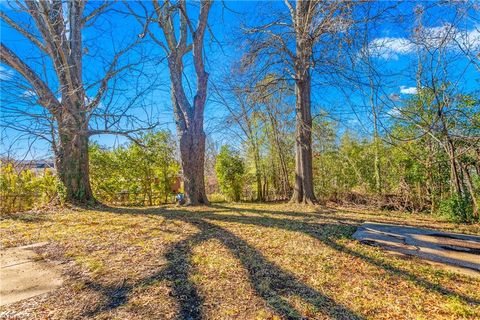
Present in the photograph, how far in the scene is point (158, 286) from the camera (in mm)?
1828

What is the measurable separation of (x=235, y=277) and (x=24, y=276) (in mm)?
1736

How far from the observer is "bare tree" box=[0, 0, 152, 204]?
3189 millimetres

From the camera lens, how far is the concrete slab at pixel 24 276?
5.89ft

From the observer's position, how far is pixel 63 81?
14.8 feet

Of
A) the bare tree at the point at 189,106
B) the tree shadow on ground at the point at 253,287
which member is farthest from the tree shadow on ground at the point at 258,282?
the bare tree at the point at 189,106

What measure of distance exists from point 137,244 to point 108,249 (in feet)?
0.93

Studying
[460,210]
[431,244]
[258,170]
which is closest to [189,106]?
[258,170]

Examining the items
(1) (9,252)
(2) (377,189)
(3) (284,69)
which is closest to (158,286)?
(1) (9,252)

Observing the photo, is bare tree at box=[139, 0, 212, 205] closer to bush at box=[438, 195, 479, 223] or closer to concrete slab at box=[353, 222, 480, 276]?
concrete slab at box=[353, 222, 480, 276]

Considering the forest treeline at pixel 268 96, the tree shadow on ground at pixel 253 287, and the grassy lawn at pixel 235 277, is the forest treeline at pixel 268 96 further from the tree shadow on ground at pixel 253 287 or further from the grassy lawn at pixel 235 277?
the tree shadow on ground at pixel 253 287

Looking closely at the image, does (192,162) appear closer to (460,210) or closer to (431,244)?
(431,244)

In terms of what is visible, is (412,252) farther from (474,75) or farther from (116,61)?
(116,61)

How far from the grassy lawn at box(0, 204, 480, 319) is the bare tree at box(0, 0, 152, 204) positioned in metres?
1.54

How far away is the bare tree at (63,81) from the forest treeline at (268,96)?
0.09 feet
